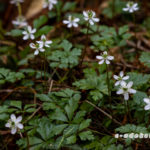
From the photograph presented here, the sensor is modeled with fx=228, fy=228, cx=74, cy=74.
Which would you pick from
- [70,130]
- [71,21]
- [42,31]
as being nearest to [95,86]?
[70,130]

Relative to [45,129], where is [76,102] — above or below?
above

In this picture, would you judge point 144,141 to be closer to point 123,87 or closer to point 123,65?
point 123,87

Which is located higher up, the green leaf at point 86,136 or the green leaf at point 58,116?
the green leaf at point 58,116

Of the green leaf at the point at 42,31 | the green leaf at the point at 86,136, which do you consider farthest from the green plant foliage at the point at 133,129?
the green leaf at the point at 42,31

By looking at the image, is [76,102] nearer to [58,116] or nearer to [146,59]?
[58,116]

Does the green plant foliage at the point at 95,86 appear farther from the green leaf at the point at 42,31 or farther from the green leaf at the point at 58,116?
the green leaf at the point at 42,31

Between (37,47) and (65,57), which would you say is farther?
(65,57)

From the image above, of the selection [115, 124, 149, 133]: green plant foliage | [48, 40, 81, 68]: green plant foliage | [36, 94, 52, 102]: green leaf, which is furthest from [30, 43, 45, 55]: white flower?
[115, 124, 149, 133]: green plant foliage

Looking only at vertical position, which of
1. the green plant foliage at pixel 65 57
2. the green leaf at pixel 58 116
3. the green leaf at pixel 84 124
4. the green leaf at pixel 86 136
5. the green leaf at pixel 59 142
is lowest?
the green leaf at pixel 59 142

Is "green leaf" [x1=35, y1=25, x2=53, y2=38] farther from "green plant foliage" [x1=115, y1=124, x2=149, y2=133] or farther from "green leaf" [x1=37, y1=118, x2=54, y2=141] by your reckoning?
"green plant foliage" [x1=115, y1=124, x2=149, y2=133]

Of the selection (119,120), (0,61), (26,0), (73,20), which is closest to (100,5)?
(26,0)

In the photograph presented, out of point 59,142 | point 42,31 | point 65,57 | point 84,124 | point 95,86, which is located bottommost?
point 59,142
